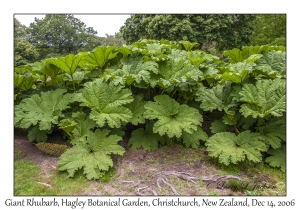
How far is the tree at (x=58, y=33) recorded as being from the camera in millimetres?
21812

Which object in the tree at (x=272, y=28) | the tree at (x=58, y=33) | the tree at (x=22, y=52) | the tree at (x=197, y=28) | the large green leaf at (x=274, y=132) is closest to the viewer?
the large green leaf at (x=274, y=132)

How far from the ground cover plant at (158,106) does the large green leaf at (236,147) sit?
1 cm

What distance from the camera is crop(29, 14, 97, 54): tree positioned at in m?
21.8

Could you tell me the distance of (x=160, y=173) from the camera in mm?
3721

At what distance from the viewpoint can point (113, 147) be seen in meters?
3.86

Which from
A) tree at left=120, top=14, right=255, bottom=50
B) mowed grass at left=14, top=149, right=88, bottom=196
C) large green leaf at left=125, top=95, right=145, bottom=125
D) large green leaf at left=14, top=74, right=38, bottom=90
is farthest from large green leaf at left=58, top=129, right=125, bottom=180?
tree at left=120, top=14, right=255, bottom=50

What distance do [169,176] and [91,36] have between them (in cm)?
2592

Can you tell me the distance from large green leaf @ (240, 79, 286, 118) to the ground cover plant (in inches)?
0.6

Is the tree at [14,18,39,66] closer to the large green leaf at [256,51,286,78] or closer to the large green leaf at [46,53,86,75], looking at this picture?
the large green leaf at [46,53,86,75]

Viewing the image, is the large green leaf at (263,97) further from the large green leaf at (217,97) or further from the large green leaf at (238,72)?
the large green leaf at (217,97)

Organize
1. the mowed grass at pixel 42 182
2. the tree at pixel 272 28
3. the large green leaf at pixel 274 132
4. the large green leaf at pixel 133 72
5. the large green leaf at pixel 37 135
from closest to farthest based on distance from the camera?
1. the mowed grass at pixel 42 182
2. the large green leaf at pixel 274 132
3. the large green leaf at pixel 133 72
4. the large green leaf at pixel 37 135
5. the tree at pixel 272 28

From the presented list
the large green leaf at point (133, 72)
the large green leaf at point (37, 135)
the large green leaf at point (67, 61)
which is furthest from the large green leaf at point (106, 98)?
the large green leaf at point (37, 135)

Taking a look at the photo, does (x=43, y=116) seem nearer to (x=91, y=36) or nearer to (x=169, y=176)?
(x=169, y=176)

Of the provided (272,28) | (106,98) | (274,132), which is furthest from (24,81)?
(272,28)
